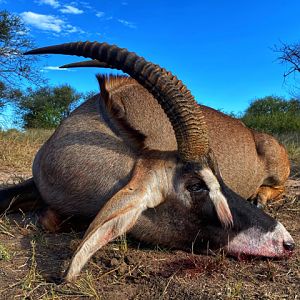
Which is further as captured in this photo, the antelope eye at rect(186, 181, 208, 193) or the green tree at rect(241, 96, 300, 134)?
the green tree at rect(241, 96, 300, 134)

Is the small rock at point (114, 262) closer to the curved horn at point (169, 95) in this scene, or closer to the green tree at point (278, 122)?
the curved horn at point (169, 95)

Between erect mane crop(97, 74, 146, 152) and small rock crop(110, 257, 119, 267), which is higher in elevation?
erect mane crop(97, 74, 146, 152)

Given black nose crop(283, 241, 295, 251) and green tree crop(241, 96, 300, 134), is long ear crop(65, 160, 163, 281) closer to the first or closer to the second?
black nose crop(283, 241, 295, 251)

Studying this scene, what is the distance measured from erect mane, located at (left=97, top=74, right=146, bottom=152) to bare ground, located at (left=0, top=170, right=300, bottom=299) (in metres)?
0.75

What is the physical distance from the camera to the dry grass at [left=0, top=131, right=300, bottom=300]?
2.64 meters

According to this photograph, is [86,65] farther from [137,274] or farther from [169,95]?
[137,274]

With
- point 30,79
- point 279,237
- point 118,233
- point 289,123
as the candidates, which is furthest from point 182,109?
point 289,123

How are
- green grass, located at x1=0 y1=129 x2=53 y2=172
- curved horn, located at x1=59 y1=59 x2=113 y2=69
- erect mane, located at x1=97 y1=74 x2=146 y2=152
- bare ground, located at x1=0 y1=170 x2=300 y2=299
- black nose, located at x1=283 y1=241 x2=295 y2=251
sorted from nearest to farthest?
1. bare ground, located at x1=0 y1=170 x2=300 y2=299
2. black nose, located at x1=283 y1=241 x2=295 y2=251
3. erect mane, located at x1=97 y1=74 x2=146 y2=152
4. curved horn, located at x1=59 y1=59 x2=113 y2=69
5. green grass, located at x1=0 y1=129 x2=53 y2=172

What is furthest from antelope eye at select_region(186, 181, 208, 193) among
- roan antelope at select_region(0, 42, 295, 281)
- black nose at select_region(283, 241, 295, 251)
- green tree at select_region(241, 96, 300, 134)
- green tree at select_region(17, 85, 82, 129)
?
green tree at select_region(241, 96, 300, 134)

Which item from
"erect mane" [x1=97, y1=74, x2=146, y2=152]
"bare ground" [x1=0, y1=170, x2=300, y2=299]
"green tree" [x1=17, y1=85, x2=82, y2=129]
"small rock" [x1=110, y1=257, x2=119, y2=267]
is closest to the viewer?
"bare ground" [x1=0, y1=170, x2=300, y2=299]

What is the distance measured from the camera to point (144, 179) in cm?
312

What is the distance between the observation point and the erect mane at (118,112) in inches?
134

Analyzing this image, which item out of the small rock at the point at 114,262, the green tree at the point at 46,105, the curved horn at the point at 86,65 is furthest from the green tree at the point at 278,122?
the small rock at the point at 114,262

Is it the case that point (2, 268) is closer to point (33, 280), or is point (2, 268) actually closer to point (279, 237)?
point (33, 280)
